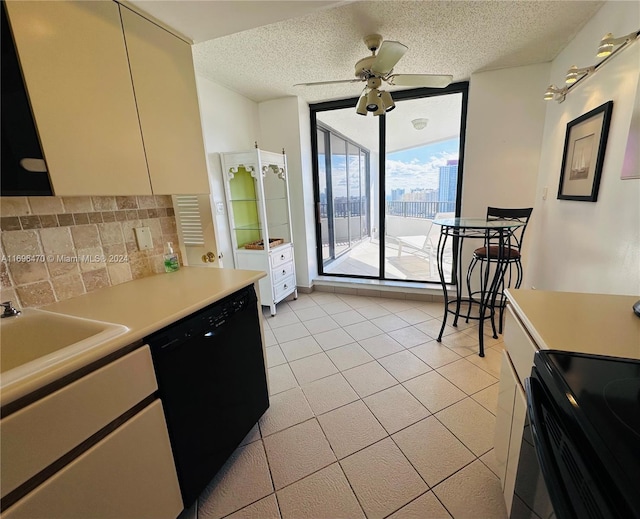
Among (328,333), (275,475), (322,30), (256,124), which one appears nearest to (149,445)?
(275,475)

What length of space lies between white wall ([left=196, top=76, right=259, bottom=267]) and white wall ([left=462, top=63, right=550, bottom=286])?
A: 8.18 feet

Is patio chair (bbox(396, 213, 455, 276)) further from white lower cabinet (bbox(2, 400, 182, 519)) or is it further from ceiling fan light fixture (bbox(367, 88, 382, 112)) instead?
white lower cabinet (bbox(2, 400, 182, 519))

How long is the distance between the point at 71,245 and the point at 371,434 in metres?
1.84

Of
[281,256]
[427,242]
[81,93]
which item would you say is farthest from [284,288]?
[81,93]

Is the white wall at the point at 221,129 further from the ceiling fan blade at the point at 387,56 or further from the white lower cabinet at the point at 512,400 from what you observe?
the white lower cabinet at the point at 512,400

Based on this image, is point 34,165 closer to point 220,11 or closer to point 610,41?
point 220,11

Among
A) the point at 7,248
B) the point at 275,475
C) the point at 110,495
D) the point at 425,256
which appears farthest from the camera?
the point at 425,256

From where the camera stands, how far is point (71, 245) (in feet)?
4.17

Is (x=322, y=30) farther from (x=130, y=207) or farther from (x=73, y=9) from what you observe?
(x=130, y=207)

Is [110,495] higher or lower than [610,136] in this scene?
lower

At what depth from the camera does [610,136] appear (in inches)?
64.4

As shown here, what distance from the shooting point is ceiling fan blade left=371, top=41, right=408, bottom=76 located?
1732 mm

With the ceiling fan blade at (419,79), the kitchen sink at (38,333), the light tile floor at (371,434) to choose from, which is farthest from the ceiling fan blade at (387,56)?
the light tile floor at (371,434)

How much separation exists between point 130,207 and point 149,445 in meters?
1.20
